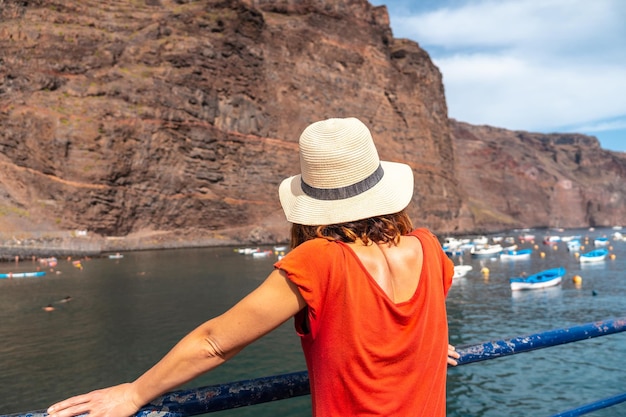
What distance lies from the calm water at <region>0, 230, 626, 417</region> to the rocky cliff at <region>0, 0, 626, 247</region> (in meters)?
39.0

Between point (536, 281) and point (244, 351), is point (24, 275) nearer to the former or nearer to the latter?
point (244, 351)

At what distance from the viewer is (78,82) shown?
260ft

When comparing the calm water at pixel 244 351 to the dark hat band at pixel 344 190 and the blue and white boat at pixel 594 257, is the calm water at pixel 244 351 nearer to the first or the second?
the blue and white boat at pixel 594 257

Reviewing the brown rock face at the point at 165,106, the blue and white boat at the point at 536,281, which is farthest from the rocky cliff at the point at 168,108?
the blue and white boat at the point at 536,281

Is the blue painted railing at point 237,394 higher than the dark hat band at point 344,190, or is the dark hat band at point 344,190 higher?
the dark hat band at point 344,190

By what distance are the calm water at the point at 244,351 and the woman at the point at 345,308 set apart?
11293 mm

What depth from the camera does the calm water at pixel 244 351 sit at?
1374 cm

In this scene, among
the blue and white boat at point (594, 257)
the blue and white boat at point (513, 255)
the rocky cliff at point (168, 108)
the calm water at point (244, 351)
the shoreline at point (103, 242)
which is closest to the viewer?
the calm water at point (244, 351)

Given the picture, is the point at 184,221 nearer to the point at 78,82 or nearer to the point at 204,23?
the point at 78,82

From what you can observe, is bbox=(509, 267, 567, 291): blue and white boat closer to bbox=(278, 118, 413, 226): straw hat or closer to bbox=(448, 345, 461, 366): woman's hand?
bbox=(448, 345, 461, 366): woman's hand

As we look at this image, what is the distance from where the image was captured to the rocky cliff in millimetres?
73750

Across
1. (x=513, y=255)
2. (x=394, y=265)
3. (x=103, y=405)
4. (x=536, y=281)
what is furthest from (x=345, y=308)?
(x=513, y=255)

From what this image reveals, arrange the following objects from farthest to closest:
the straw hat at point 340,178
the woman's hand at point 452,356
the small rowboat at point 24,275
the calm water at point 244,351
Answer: the small rowboat at point 24,275 → the calm water at point 244,351 → the woman's hand at point 452,356 → the straw hat at point 340,178

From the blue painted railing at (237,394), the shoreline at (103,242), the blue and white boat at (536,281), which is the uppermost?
the blue painted railing at (237,394)
